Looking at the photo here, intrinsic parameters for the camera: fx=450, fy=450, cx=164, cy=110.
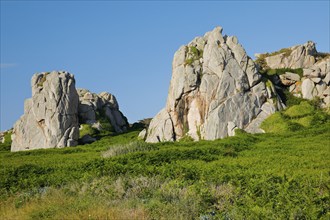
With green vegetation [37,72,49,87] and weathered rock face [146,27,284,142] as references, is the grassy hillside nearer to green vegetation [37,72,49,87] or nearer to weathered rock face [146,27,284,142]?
weathered rock face [146,27,284,142]

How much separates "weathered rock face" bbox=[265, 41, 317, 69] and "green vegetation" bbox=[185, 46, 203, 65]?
56.1 feet

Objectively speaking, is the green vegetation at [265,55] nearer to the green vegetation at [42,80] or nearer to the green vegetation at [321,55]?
the green vegetation at [321,55]

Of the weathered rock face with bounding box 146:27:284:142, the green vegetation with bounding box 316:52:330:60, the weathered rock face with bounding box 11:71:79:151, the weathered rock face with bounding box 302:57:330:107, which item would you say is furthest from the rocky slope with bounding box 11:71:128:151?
the green vegetation with bounding box 316:52:330:60

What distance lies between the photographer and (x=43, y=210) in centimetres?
1230

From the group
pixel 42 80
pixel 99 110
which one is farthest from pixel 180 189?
pixel 99 110

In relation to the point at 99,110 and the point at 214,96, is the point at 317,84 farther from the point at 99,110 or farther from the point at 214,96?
the point at 99,110

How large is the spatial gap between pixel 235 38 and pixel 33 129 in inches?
1076

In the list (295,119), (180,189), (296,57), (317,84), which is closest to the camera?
(180,189)

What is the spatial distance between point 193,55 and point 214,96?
6675mm

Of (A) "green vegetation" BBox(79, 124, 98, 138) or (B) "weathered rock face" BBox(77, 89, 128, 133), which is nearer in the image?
(A) "green vegetation" BBox(79, 124, 98, 138)

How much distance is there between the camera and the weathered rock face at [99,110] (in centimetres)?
6186

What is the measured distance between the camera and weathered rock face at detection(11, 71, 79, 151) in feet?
177

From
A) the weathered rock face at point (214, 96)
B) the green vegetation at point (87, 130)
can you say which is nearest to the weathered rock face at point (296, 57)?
the weathered rock face at point (214, 96)

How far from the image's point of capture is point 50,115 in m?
54.7
